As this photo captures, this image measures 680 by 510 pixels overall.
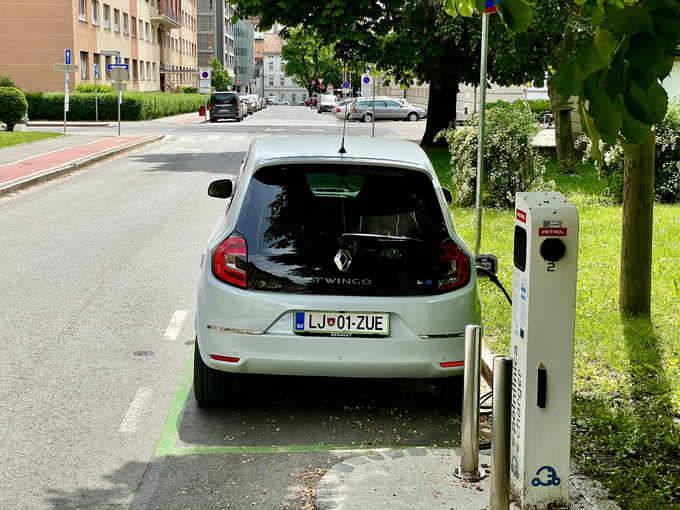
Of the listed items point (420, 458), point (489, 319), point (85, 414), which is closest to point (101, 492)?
point (85, 414)

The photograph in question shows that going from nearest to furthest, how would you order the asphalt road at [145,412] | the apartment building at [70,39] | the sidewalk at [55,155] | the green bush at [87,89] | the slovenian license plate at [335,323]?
the asphalt road at [145,412] → the slovenian license plate at [335,323] → the sidewalk at [55,155] → the green bush at [87,89] → the apartment building at [70,39]

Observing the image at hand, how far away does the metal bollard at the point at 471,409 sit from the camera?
3904 millimetres

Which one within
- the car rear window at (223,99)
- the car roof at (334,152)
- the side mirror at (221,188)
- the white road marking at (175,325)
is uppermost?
the car rear window at (223,99)

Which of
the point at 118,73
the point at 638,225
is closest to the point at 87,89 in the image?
the point at 118,73

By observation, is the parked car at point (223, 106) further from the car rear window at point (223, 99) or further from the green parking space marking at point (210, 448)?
the green parking space marking at point (210, 448)

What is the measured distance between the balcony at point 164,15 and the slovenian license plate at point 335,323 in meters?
71.3

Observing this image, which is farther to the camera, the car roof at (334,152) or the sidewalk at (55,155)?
the sidewalk at (55,155)

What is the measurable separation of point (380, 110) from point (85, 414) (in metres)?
55.4

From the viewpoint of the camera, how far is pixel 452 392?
205 inches

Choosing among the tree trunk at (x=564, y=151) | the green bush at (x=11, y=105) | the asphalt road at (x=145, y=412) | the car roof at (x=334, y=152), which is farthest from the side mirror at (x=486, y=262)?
the green bush at (x=11, y=105)

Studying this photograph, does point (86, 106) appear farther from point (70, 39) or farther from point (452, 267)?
point (452, 267)

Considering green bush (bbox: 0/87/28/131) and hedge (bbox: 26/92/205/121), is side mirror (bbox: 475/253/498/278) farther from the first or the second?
hedge (bbox: 26/92/205/121)

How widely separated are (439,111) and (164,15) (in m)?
50.6

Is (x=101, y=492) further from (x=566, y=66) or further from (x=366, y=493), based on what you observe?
(x=566, y=66)
